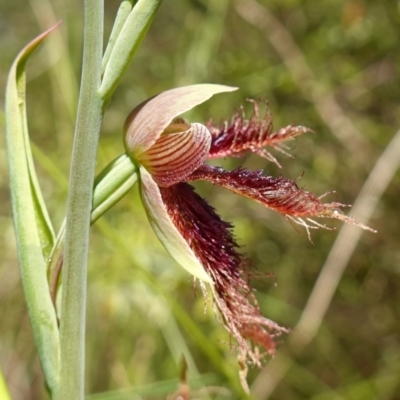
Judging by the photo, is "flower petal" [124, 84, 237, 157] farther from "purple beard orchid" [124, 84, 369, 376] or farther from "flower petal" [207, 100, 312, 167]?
"flower petal" [207, 100, 312, 167]

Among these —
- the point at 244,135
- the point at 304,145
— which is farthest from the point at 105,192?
the point at 304,145

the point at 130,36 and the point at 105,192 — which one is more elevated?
the point at 130,36

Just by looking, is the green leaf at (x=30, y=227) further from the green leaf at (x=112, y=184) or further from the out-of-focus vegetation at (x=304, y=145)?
the out-of-focus vegetation at (x=304, y=145)

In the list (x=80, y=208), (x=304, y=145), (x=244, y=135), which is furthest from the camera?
(x=304, y=145)

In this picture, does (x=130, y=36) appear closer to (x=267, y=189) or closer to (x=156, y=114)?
(x=156, y=114)

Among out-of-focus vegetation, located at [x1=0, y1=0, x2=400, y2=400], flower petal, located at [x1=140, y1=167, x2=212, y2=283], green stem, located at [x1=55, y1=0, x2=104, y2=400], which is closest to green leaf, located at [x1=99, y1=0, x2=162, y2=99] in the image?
green stem, located at [x1=55, y1=0, x2=104, y2=400]

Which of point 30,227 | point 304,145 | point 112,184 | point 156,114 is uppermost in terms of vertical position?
point 304,145
